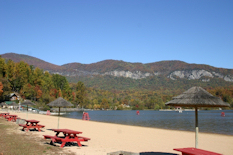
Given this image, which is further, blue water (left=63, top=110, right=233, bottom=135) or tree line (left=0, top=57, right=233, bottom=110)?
tree line (left=0, top=57, right=233, bottom=110)

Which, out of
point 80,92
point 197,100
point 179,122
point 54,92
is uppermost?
point 80,92

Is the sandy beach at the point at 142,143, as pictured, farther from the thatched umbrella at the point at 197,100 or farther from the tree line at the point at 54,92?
the tree line at the point at 54,92

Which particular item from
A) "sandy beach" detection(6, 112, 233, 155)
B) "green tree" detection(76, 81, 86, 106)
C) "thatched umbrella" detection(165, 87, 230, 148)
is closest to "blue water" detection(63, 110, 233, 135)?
"sandy beach" detection(6, 112, 233, 155)

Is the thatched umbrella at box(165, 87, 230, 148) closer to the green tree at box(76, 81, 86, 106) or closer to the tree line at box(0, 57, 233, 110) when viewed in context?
the tree line at box(0, 57, 233, 110)

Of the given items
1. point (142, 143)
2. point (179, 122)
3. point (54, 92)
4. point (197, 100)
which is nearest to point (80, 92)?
point (54, 92)

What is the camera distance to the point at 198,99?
7.48m

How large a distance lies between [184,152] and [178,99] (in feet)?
6.02

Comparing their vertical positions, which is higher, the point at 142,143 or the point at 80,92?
the point at 80,92

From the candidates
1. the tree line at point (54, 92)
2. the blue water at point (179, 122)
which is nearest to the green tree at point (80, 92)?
the tree line at point (54, 92)

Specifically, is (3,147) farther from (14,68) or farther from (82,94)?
(82,94)

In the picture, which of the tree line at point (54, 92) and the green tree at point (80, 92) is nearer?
the tree line at point (54, 92)

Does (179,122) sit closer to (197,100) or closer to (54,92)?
(197,100)

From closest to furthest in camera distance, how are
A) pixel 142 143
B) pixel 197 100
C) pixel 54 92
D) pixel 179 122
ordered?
pixel 197 100
pixel 142 143
pixel 179 122
pixel 54 92

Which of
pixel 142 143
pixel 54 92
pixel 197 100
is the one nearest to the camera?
pixel 197 100
